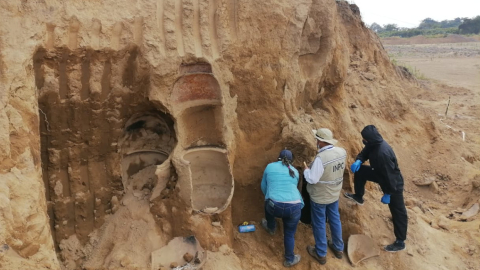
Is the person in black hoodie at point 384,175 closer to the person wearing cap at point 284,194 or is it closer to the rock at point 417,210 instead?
the person wearing cap at point 284,194

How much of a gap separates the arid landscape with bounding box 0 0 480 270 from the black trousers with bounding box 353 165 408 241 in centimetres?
20

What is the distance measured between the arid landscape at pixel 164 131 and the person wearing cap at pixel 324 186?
257 millimetres

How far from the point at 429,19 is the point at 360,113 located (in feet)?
261

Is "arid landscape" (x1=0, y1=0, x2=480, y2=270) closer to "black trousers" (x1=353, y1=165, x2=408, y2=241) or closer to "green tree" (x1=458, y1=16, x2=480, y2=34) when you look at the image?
"black trousers" (x1=353, y1=165, x2=408, y2=241)

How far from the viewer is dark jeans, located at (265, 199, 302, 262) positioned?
3910 millimetres

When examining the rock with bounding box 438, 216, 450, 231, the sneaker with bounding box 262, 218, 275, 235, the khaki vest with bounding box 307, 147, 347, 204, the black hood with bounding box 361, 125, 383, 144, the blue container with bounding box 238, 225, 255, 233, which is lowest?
the rock with bounding box 438, 216, 450, 231

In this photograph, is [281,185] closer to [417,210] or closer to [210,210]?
[210,210]

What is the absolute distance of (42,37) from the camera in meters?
3.26

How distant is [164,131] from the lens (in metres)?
4.32

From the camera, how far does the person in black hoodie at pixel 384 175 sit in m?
4.25

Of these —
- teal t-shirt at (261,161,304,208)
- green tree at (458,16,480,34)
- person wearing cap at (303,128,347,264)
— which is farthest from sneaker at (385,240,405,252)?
green tree at (458,16,480,34)

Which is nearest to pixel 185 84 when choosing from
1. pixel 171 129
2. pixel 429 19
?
pixel 171 129

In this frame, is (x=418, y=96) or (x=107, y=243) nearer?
(x=107, y=243)

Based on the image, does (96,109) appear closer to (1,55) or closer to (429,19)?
(1,55)
